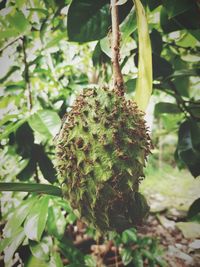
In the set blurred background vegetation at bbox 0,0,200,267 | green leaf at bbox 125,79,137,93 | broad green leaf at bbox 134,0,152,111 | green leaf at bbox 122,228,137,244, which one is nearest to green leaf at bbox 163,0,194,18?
blurred background vegetation at bbox 0,0,200,267

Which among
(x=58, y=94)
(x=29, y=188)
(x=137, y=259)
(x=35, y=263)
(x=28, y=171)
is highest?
(x=58, y=94)

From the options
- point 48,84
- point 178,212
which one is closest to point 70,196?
point 48,84

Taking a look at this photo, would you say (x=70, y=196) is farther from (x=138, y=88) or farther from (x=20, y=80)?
(x=20, y=80)

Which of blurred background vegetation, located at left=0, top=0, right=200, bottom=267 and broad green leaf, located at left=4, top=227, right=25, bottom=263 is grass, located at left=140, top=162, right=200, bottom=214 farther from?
broad green leaf, located at left=4, top=227, right=25, bottom=263

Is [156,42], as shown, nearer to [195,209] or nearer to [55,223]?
[195,209]

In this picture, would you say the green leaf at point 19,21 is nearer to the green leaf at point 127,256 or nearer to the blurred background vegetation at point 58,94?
the blurred background vegetation at point 58,94

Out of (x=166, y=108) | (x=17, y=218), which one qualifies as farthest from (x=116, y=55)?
(x=166, y=108)
